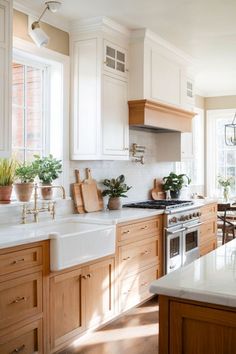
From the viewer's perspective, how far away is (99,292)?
3.45m

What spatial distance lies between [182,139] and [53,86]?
2286 mm

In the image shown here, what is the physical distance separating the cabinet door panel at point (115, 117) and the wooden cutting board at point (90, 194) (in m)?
0.37

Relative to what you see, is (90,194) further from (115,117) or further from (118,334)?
(118,334)

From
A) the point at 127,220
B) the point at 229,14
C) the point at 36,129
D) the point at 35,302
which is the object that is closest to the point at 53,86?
the point at 36,129

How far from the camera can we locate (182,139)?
573cm

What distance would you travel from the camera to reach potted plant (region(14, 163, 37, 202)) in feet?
11.3

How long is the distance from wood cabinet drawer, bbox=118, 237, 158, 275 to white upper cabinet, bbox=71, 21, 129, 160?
88cm

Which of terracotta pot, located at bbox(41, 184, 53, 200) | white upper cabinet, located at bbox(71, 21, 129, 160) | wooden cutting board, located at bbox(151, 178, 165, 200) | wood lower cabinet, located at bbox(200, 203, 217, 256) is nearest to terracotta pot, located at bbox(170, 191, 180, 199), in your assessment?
wooden cutting board, located at bbox(151, 178, 165, 200)

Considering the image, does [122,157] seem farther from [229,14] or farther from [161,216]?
[229,14]

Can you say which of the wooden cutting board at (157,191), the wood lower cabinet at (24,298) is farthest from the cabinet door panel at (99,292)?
the wooden cutting board at (157,191)

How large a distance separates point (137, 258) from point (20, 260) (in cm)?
154

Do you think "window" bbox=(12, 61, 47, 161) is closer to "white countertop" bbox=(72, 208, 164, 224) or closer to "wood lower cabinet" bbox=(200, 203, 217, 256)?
"white countertop" bbox=(72, 208, 164, 224)

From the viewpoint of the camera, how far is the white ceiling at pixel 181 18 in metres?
3.52

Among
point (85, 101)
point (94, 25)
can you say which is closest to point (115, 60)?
point (94, 25)
